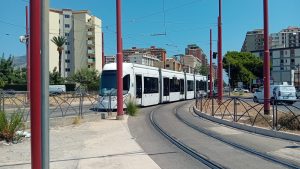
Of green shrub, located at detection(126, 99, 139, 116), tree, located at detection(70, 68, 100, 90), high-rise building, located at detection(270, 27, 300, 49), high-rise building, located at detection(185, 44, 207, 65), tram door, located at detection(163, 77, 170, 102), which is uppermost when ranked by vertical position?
high-rise building, located at detection(270, 27, 300, 49)

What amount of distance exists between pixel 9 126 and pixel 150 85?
1865 cm

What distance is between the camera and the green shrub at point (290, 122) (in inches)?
560

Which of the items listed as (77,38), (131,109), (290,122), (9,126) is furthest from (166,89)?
(77,38)

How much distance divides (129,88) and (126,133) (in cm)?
1151

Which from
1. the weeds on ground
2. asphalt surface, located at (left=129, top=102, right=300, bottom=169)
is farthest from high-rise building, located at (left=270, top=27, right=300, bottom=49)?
asphalt surface, located at (left=129, top=102, right=300, bottom=169)

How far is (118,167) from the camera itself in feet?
28.1

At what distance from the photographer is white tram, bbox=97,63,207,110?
2548 centimetres

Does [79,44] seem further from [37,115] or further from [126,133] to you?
[37,115]

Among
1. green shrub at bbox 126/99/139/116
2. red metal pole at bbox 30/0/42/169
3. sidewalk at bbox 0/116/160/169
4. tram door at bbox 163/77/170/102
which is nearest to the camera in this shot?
red metal pole at bbox 30/0/42/169

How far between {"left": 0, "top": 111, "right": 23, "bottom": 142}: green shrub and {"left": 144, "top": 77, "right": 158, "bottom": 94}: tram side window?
677 inches

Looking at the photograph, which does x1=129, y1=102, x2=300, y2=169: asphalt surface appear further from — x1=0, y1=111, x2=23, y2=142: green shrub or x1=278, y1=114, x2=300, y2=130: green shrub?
x1=0, y1=111, x2=23, y2=142: green shrub

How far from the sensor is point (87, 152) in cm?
1068

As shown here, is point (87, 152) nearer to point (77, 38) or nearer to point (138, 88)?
point (138, 88)

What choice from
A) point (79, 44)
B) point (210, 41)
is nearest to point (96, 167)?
point (210, 41)
